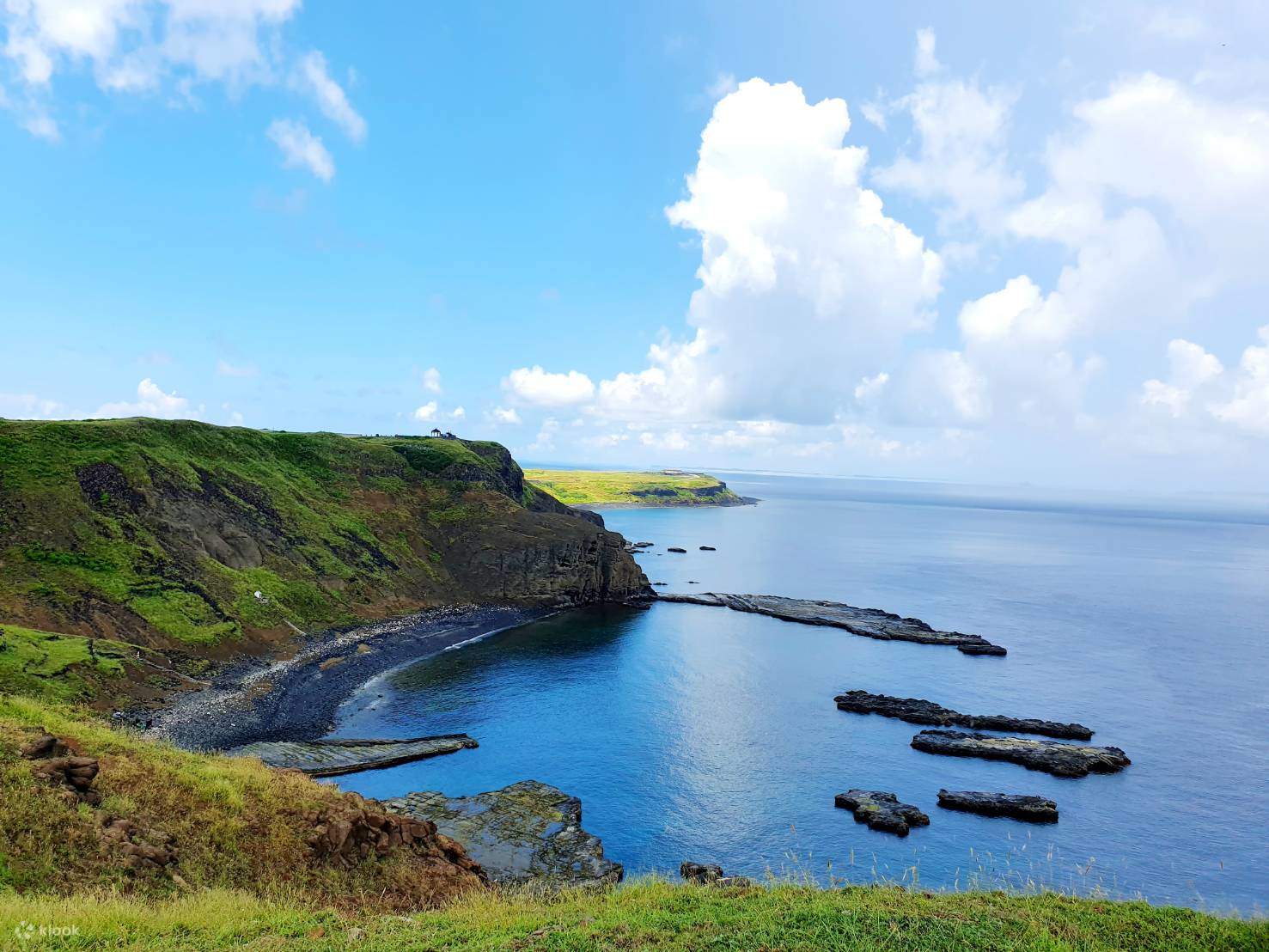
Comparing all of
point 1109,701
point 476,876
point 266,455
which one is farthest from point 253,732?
point 1109,701

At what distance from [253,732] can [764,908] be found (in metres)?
46.9

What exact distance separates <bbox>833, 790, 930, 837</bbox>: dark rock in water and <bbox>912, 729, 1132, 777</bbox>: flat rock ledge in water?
13166 millimetres

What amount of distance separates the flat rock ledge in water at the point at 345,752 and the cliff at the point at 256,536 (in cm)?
1963

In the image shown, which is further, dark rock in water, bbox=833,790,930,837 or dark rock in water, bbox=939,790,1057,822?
dark rock in water, bbox=939,790,1057,822

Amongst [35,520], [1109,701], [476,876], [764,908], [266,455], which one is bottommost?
[1109,701]

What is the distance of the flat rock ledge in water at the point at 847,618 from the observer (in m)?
91.8

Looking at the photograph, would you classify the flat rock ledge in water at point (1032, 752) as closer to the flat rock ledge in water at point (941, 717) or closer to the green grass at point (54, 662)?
the flat rock ledge in water at point (941, 717)

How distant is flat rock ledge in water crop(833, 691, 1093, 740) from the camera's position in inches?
2331

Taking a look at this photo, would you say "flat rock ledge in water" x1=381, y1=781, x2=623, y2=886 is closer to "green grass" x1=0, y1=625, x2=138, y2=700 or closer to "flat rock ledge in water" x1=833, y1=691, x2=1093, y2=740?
"green grass" x1=0, y1=625, x2=138, y2=700

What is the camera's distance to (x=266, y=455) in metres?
104

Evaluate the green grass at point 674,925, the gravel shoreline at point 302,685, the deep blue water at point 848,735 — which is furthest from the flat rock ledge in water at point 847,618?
the green grass at point 674,925

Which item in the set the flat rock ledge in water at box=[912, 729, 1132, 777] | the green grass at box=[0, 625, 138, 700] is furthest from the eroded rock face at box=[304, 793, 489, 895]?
the flat rock ledge in water at box=[912, 729, 1132, 777]

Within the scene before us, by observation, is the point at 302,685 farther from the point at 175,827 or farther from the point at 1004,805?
the point at 1004,805

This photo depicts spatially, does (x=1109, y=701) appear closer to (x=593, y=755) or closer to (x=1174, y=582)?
(x=593, y=755)
